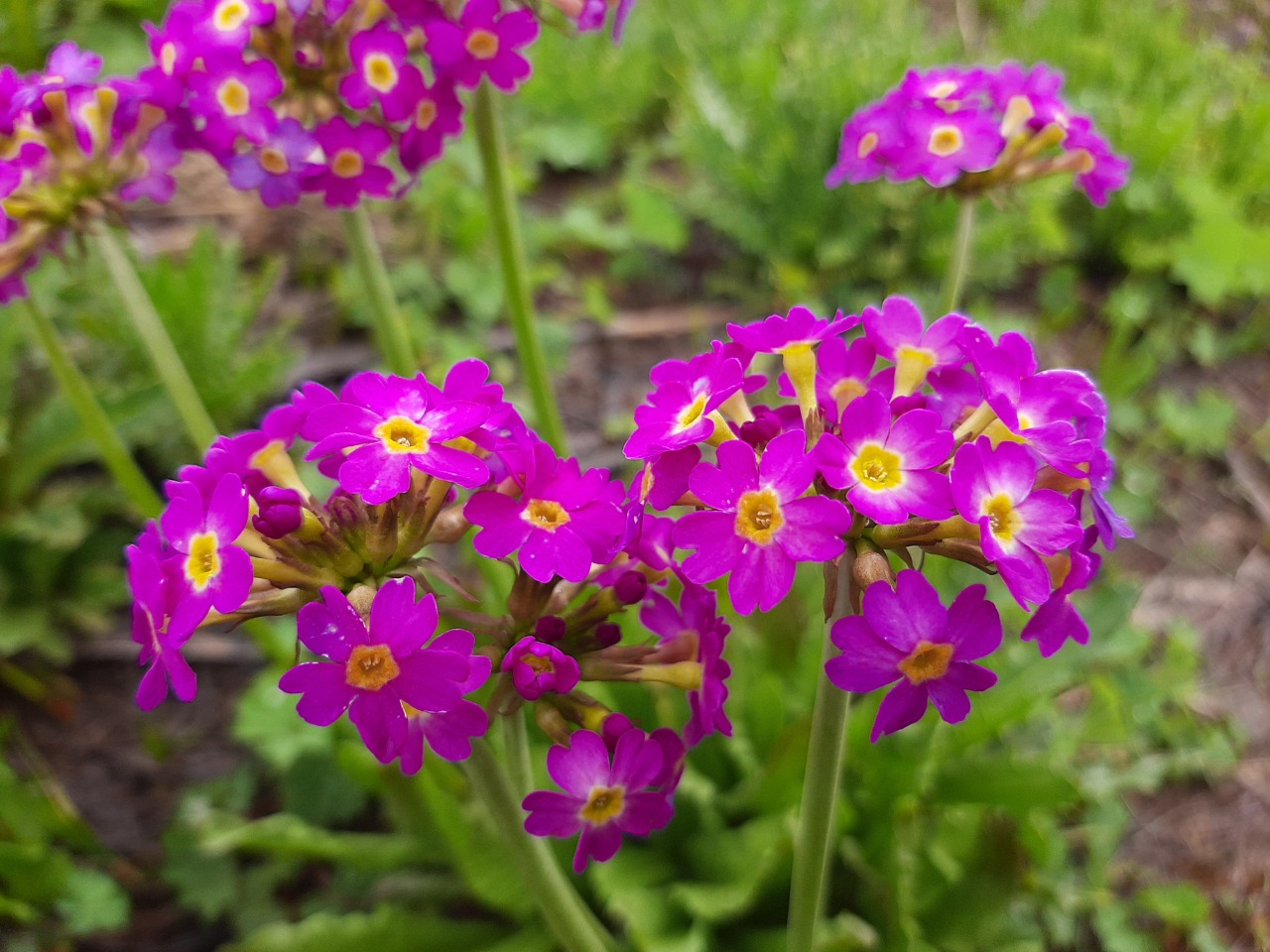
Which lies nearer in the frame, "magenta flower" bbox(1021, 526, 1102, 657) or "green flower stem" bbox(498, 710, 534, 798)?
"magenta flower" bbox(1021, 526, 1102, 657)

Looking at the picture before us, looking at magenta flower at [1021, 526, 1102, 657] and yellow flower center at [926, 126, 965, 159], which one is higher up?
yellow flower center at [926, 126, 965, 159]

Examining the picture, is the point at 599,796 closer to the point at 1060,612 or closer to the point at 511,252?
the point at 1060,612

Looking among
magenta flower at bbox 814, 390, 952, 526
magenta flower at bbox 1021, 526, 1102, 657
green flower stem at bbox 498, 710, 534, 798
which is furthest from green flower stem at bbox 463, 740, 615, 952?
magenta flower at bbox 1021, 526, 1102, 657

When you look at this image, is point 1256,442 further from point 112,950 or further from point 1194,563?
point 112,950

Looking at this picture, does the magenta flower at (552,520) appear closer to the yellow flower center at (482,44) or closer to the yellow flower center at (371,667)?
the yellow flower center at (371,667)

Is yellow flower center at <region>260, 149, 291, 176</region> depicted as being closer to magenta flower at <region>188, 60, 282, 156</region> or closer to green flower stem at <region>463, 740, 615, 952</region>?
magenta flower at <region>188, 60, 282, 156</region>

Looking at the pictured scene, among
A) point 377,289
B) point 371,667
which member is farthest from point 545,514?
point 377,289

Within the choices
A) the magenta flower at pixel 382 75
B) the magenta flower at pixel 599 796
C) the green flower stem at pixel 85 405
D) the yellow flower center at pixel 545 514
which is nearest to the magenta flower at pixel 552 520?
the yellow flower center at pixel 545 514
